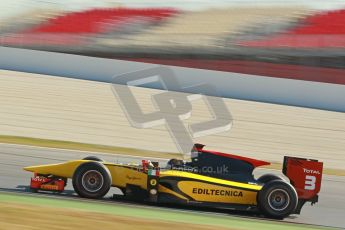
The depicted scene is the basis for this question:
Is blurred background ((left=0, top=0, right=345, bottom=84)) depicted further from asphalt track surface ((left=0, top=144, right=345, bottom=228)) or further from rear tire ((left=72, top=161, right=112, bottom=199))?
rear tire ((left=72, top=161, right=112, bottom=199))

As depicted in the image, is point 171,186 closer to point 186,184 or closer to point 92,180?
point 186,184

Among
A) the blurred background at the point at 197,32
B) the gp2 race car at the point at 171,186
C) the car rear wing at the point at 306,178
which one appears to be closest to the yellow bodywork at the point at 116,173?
the gp2 race car at the point at 171,186

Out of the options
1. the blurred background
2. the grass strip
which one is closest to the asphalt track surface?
the grass strip

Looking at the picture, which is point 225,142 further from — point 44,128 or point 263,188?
point 263,188

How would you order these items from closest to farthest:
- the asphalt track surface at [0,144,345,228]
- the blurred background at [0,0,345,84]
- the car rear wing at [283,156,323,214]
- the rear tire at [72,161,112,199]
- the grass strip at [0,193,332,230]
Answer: the grass strip at [0,193,332,230], the rear tire at [72,161,112,199], the car rear wing at [283,156,323,214], the asphalt track surface at [0,144,345,228], the blurred background at [0,0,345,84]

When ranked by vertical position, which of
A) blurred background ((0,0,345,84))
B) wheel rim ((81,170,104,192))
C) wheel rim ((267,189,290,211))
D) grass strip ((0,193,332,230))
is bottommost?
grass strip ((0,193,332,230))

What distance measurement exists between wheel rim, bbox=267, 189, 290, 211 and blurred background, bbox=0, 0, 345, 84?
17382 millimetres

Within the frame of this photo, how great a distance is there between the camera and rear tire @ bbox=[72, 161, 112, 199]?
793cm

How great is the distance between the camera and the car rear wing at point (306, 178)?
8320mm

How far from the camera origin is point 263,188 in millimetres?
8023

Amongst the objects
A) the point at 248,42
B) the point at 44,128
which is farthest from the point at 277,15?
the point at 44,128

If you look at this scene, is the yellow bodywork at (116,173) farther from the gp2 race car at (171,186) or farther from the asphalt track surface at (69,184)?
the asphalt track surface at (69,184)

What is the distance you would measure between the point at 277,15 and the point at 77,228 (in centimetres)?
2717

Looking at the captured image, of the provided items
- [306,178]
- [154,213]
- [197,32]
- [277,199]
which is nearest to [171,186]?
[154,213]
